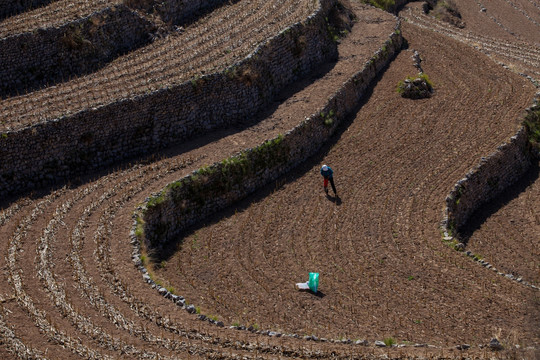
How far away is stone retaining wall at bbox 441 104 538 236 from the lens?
31264mm

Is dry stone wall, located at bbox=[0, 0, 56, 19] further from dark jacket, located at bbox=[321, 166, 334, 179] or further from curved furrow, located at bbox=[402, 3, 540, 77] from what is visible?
curved furrow, located at bbox=[402, 3, 540, 77]

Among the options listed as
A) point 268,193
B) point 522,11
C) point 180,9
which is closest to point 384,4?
point 522,11

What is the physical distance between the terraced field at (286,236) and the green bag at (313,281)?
0.96 feet

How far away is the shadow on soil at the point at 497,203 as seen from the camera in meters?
32.1

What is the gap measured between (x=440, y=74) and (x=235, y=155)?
1691 centimetres

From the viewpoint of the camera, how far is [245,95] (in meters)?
35.2

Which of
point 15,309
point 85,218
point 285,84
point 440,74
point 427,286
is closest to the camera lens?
point 15,309

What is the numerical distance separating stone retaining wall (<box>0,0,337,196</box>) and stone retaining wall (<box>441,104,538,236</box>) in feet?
35.6

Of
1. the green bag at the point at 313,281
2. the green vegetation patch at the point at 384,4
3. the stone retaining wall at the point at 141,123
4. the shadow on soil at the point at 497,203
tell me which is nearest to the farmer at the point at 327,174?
the stone retaining wall at the point at 141,123

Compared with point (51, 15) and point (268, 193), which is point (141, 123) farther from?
point (51, 15)

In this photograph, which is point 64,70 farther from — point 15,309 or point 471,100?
point 471,100

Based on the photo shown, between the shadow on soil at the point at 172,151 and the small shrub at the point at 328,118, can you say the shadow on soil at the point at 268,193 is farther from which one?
the shadow on soil at the point at 172,151

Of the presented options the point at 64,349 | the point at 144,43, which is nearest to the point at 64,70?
the point at 144,43

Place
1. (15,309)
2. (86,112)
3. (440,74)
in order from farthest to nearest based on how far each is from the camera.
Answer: (440,74), (86,112), (15,309)
